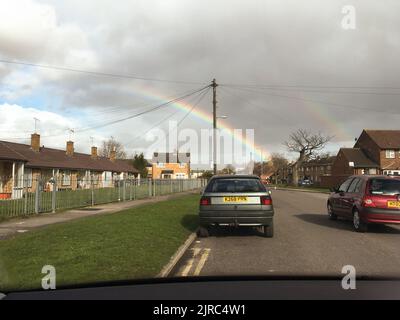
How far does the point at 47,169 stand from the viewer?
41750mm

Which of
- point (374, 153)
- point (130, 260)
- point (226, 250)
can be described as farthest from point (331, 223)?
point (374, 153)

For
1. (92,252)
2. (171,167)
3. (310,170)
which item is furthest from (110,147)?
(92,252)

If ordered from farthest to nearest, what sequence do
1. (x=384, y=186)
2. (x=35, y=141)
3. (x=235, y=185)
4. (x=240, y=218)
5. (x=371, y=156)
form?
(x=371, y=156)
(x=35, y=141)
(x=384, y=186)
(x=235, y=185)
(x=240, y=218)

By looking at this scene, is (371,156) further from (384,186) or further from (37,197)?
(37,197)

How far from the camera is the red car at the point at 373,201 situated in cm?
1162

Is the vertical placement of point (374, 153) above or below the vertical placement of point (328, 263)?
above

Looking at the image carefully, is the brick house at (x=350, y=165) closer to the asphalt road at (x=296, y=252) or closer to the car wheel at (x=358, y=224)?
the car wheel at (x=358, y=224)

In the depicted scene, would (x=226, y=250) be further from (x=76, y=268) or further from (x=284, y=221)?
(x=284, y=221)

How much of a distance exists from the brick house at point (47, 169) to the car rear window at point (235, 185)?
859cm

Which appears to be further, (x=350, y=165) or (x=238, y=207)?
(x=350, y=165)

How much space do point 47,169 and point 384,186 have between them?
35294mm
